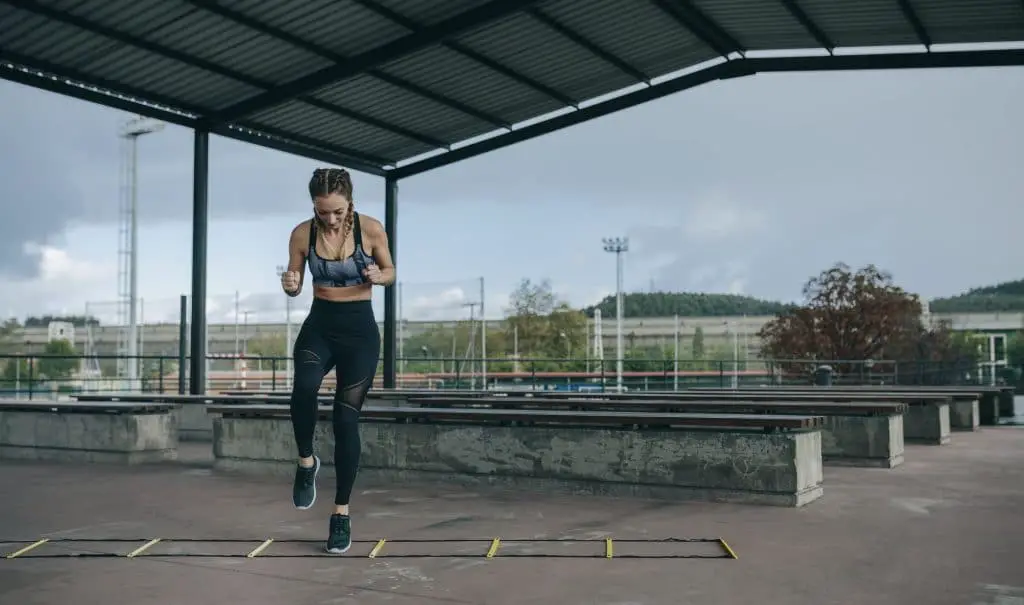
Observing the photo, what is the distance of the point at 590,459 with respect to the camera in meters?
7.83

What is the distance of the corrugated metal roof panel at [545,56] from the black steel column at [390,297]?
4.03 metres

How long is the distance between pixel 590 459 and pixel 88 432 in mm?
6367

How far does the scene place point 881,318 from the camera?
3966 cm

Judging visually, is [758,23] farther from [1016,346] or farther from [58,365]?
[1016,346]

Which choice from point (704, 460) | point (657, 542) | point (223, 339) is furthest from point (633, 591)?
point (223, 339)

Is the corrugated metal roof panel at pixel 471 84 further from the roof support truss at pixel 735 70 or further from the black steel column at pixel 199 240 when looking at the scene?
the black steel column at pixel 199 240

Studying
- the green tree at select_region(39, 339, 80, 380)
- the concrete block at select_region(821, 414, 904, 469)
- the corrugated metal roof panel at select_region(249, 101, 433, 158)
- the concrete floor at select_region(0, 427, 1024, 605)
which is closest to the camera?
the concrete floor at select_region(0, 427, 1024, 605)

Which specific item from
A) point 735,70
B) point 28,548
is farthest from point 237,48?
point 28,548

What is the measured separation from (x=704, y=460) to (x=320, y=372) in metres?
3.37

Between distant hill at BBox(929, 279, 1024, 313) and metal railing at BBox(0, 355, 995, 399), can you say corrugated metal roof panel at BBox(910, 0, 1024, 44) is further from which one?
distant hill at BBox(929, 279, 1024, 313)

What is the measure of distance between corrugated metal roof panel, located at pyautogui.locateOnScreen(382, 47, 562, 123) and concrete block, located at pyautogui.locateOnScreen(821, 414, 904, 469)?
26.2ft

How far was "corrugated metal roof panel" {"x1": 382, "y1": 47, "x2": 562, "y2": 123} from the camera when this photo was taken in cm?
1505

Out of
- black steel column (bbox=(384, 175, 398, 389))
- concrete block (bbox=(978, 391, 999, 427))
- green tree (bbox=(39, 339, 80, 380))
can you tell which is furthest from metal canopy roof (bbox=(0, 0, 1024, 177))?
green tree (bbox=(39, 339, 80, 380))

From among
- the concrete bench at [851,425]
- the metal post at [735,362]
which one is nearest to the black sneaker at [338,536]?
the concrete bench at [851,425]
